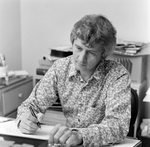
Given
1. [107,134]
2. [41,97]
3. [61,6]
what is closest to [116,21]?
[61,6]

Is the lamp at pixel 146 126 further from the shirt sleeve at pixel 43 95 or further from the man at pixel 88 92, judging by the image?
the shirt sleeve at pixel 43 95

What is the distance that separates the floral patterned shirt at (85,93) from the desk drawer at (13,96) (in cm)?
107

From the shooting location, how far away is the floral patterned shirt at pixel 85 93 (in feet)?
4.19

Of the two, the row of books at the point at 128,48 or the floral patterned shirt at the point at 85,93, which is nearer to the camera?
the floral patterned shirt at the point at 85,93

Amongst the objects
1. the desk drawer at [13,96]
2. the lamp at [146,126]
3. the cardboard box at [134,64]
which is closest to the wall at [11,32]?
the desk drawer at [13,96]

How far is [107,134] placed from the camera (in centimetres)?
114

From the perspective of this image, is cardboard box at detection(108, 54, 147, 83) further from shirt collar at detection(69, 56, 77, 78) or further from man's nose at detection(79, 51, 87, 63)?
man's nose at detection(79, 51, 87, 63)

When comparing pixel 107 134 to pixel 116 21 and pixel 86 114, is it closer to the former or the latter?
pixel 86 114

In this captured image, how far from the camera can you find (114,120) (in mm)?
1195

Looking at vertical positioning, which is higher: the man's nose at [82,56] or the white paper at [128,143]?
the man's nose at [82,56]

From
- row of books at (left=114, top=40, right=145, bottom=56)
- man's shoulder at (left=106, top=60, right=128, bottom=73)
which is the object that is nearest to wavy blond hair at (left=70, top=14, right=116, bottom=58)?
man's shoulder at (left=106, top=60, right=128, bottom=73)

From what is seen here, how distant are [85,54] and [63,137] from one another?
419mm

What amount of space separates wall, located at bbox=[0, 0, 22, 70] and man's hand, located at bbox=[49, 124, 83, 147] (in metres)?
1.96

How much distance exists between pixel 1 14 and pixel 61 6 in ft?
1.99
